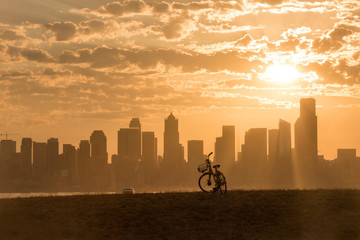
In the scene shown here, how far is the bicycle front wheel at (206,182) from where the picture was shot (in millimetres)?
33750

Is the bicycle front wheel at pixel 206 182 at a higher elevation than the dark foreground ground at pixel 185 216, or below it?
higher

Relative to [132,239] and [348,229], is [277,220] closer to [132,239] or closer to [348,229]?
[348,229]

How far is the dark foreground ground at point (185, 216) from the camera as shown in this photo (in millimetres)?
26953

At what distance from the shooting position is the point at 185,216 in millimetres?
28906

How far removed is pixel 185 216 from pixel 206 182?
Answer: 600cm

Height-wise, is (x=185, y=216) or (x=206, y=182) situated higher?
(x=206, y=182)

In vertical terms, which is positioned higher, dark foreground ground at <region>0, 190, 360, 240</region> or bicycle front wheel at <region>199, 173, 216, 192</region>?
bicycle front wheel at <region>199, 173, 216, 192</region>

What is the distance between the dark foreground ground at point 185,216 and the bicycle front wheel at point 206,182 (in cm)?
89

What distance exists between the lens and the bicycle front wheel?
33.8 metres

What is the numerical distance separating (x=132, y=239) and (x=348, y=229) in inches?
389

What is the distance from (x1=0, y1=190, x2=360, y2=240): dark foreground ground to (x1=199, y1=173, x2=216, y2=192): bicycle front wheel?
2.93 ft

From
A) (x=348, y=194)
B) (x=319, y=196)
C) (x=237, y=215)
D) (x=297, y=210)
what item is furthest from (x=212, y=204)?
(x=348, y=194)

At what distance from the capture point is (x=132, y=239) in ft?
86.0

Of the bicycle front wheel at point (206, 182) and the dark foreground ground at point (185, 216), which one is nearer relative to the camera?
the dark foreground ground at point (185, 216)
